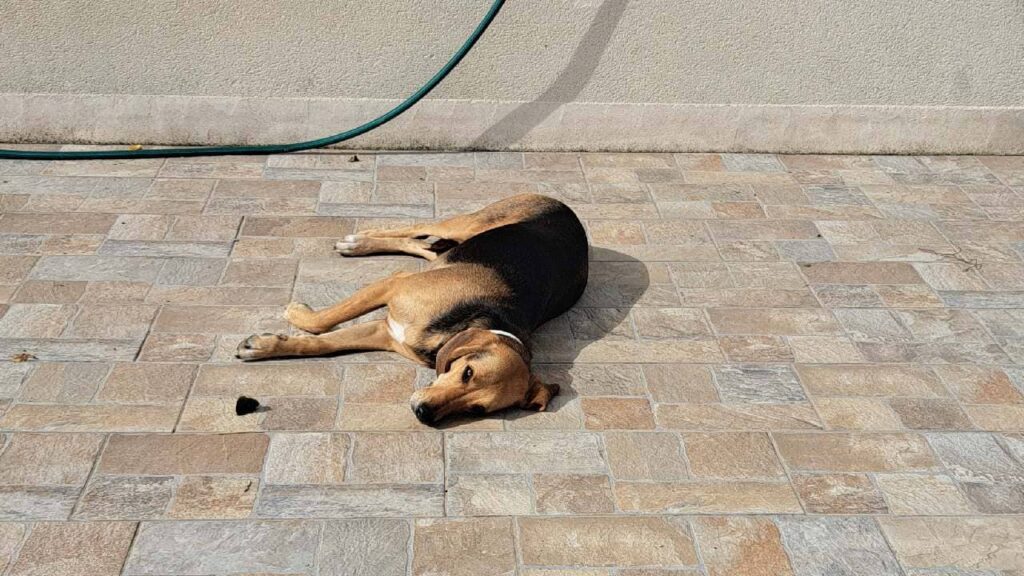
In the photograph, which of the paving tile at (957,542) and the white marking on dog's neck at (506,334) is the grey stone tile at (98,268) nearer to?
the white marking on dog's neck at (506,334)

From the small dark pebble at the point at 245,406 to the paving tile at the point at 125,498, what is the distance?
501mm

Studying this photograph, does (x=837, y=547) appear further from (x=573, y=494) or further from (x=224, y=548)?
(x=224, y=548)

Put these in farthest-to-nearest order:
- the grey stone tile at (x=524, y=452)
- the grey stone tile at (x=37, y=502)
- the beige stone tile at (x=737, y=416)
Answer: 1. the beige stone tile at (x=737, y=416)
2. the grey stone tile at (x=524, y=452)
3. the grey stone tile at (x=37, y=502)

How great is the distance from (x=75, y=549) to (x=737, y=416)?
2983 mm

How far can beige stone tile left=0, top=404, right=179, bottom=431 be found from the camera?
15.1ft

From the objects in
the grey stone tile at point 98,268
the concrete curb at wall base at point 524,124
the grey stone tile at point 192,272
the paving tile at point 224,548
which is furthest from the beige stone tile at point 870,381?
the grey stone tile at point 98,268

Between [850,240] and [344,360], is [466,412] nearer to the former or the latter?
[344,360]

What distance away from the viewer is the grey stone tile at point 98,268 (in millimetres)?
5785

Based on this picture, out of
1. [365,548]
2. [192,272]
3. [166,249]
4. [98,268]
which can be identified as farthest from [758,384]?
[98,268]

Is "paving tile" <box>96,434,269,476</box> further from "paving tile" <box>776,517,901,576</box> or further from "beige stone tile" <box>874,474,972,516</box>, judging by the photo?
"beige stone tile" <box>874,474,972,516</box>

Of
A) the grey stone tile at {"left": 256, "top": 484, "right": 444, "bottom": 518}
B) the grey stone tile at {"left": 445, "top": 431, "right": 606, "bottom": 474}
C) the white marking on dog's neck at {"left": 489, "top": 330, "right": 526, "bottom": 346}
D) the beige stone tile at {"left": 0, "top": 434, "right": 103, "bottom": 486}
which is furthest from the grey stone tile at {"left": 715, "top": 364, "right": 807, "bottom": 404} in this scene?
the beige stone tile at {"left": 0, "top": 434, "right": 103, "bottom": 486}

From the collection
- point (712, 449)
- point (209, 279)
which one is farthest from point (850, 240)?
point (209, 279)

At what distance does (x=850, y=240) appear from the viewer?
6.85 metres

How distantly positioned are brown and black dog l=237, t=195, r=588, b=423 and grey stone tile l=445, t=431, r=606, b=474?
15 cm
